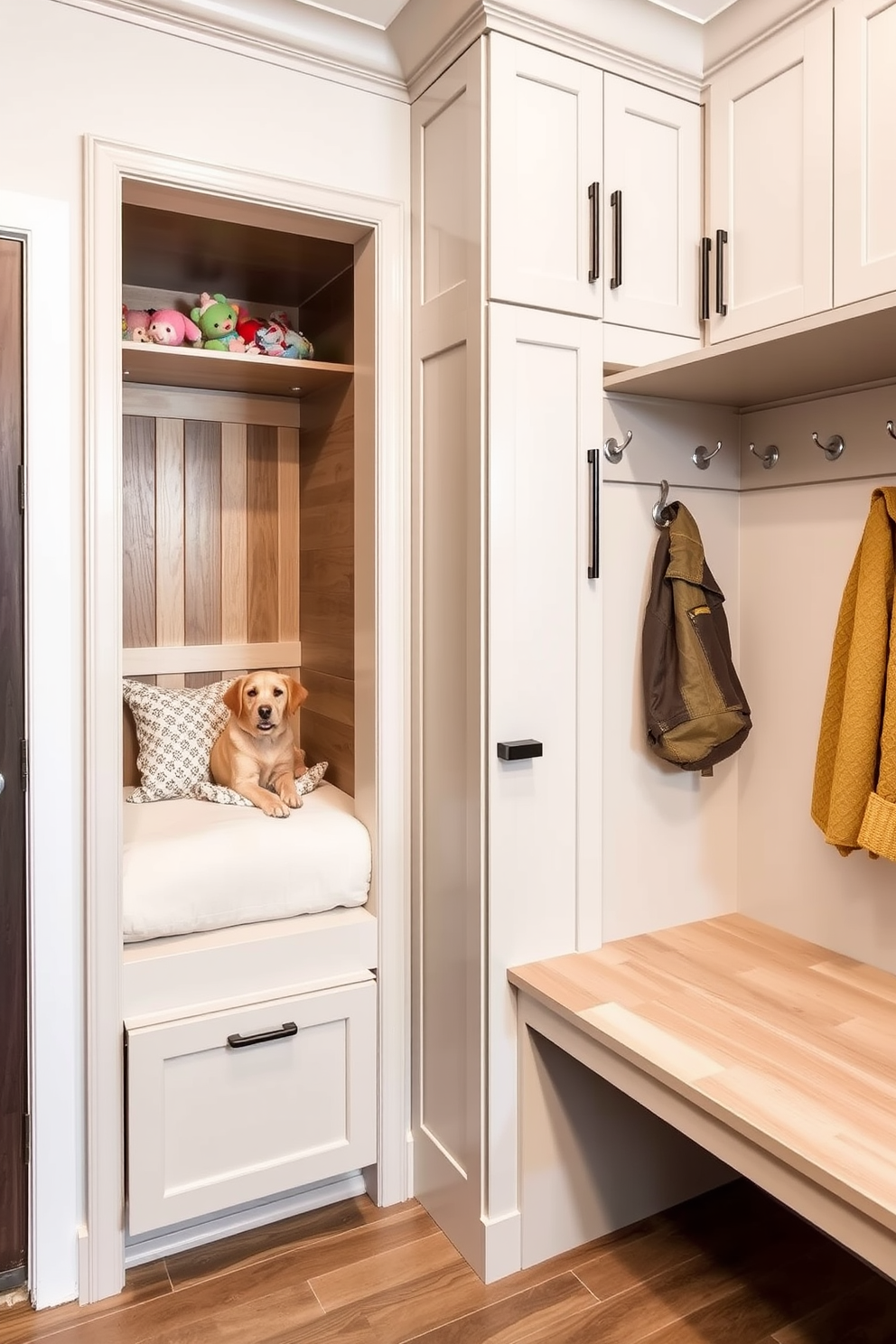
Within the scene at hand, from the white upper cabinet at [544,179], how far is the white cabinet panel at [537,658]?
6 centimetres

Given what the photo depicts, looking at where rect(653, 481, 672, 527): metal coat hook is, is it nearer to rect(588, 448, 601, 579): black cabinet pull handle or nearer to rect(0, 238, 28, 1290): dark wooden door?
rect(588, 448, 601, 579): black cabinet pull handle

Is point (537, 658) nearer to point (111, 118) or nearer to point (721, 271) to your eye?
point (721, 271)

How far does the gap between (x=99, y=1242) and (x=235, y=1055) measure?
1.40 feet

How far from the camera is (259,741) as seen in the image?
2406mm

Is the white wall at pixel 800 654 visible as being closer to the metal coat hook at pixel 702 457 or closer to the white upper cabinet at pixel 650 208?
the metal coat hook at pixel 702 457

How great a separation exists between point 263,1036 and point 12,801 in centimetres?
70

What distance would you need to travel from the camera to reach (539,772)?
1.96 meters

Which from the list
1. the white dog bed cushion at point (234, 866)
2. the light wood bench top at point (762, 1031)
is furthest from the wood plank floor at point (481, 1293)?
the white dog bed cushion at point (234, 866)

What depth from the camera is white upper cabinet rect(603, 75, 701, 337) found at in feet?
6.46

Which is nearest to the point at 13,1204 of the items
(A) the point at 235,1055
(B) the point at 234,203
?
(A) the point at 235,1055

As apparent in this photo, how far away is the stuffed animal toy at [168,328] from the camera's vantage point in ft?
7.54

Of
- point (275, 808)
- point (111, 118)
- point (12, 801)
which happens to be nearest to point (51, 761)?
point (12, 801)

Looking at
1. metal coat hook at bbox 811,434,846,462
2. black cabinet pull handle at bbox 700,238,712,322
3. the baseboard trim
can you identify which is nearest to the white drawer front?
the baseboard trim

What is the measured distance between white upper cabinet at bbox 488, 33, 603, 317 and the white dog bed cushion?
120cm
